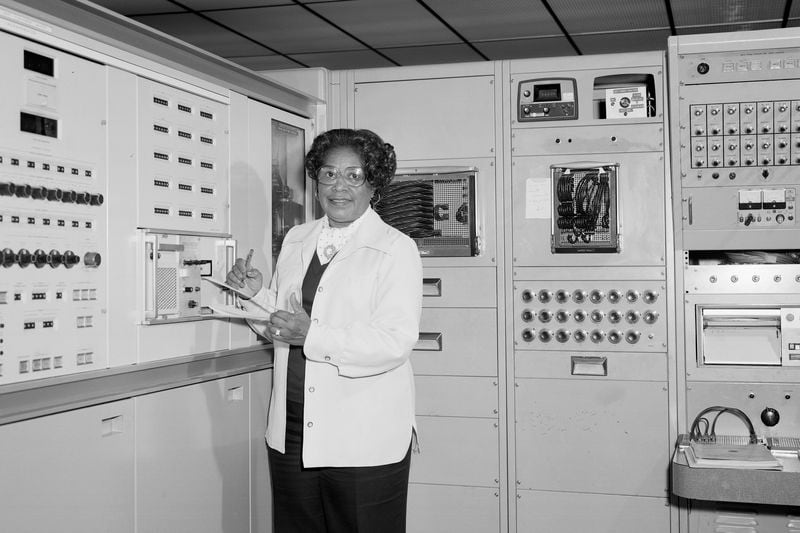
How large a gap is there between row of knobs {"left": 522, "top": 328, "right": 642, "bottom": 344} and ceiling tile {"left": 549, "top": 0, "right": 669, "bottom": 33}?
10.7ft

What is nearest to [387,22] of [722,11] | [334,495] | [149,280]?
[722,11]

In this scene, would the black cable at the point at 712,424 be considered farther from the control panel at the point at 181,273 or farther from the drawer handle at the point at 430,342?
the control panel at the point at 181,273

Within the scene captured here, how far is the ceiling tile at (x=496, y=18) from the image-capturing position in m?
6.03

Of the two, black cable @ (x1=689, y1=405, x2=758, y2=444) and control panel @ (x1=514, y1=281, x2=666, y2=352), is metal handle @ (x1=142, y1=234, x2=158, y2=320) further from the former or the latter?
black cable @ (x1=689, y1=405, x2=758, y2=444)

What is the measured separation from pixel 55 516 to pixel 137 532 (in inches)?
14.4

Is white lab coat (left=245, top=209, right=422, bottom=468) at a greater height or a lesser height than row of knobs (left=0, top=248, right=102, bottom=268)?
lesser

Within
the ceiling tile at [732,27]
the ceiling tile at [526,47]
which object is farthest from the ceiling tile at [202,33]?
the ceiling tile at [732,27]

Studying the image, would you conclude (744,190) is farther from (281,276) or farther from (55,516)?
(55,516)

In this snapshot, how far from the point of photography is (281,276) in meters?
2.69

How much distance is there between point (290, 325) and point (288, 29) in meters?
4.82

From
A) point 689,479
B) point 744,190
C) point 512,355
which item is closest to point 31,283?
point 512,355

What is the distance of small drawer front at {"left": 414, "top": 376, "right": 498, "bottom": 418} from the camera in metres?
3.57

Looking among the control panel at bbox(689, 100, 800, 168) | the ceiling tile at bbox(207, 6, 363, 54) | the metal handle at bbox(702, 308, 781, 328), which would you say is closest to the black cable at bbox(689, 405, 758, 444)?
the metal handle at bbox(702, 308, 781, 328)

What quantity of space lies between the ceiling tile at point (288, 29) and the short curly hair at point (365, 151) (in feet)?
12.5
